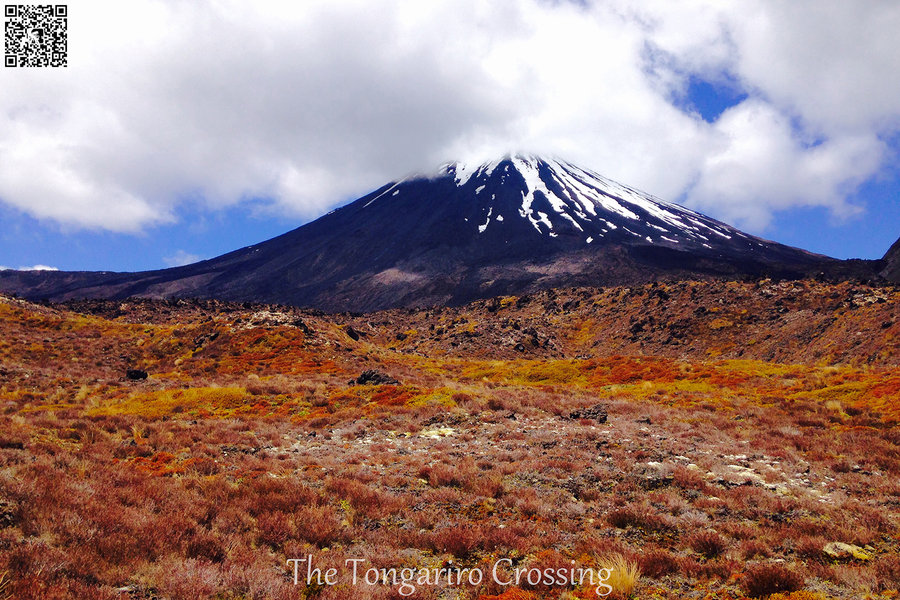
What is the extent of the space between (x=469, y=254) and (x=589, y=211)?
53.6 m

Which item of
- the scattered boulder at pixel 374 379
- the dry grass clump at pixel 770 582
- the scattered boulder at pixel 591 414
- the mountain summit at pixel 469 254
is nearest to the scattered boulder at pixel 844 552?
the dry grass clump at pixel 770 582

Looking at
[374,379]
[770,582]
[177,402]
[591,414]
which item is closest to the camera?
[770,582]

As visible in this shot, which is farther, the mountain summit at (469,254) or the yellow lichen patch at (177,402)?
the mountain summit at (469,254)

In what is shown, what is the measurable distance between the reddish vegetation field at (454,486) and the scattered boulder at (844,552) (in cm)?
2

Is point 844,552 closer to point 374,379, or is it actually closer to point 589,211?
point 374,379

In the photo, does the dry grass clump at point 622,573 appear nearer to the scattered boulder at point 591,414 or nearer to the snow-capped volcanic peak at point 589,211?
the scattered boulder at point 591,414

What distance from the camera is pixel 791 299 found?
4191cm

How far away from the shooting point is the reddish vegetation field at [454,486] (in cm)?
518

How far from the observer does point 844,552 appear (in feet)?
19.1

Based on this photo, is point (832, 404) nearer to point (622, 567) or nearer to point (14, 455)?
point (622, 567)

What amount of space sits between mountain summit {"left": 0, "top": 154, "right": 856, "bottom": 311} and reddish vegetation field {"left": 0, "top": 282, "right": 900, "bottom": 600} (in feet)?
284

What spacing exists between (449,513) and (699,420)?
36.8 feet

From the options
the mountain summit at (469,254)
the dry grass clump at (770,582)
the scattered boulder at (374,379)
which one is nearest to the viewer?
the dry grass clump at (770,582)

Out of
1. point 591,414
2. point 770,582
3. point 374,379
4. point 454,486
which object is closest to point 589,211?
point 374,379
